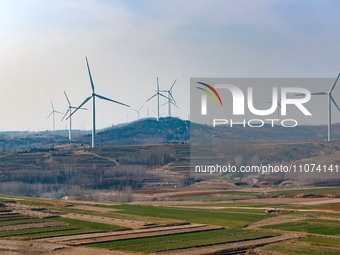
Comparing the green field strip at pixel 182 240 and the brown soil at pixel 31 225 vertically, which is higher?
the brown soil at pixel 31 225

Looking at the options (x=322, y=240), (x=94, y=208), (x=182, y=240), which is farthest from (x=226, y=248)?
(x=94, y=208)

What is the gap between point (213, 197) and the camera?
95.4m

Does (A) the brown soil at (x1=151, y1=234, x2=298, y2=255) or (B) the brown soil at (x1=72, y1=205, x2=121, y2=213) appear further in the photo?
(B) the brown soil at (x1=72, y1=205, x2=121, y2=213)

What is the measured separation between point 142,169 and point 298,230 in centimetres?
8568

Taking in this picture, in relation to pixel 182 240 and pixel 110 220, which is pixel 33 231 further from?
pixel 182 240

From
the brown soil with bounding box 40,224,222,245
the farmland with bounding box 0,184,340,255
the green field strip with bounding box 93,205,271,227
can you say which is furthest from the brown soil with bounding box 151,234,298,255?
the green field strip with bounding box 93,205,271,227

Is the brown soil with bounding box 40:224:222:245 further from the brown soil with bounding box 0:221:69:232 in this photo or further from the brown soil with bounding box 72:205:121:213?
the brown soil with bounding box 72:205:121:213

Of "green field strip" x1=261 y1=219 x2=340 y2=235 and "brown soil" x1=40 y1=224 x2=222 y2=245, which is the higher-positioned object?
"green field strip" x1=261 y1=219 x2=340 y2=235

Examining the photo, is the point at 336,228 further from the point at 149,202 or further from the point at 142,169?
the point at 142,169

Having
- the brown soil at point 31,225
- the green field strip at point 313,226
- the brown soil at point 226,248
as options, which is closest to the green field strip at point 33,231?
the brown soil at point 31,225

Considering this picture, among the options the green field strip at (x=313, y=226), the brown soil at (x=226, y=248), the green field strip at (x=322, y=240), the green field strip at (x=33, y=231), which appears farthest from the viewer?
the green field strip at (x=313, y=226)

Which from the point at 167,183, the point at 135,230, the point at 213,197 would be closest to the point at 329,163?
the point at 167,183

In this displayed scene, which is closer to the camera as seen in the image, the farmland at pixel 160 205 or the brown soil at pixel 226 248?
the brown soil at pixel 226 248

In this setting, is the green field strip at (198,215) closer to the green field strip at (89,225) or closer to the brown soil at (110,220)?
the brown soil at (110,220)
